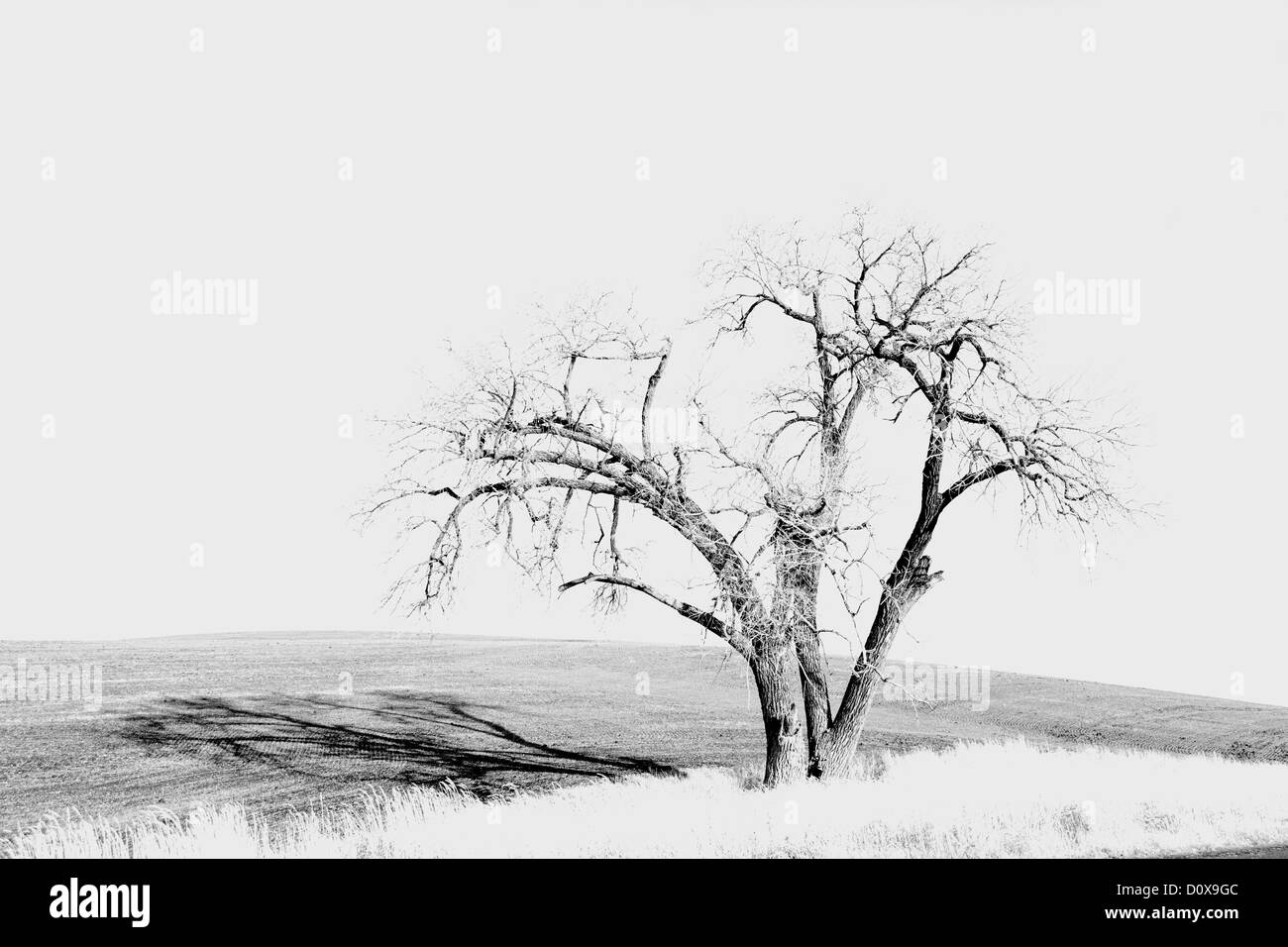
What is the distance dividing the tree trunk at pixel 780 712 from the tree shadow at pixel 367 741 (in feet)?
28.8

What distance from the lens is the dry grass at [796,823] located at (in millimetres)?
18109

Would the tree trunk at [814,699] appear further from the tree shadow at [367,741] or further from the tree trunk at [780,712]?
the tree shadow at [367,741]

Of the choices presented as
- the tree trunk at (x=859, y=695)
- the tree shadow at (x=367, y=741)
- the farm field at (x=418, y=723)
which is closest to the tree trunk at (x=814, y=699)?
the tree trunk at (x=859, y=695)

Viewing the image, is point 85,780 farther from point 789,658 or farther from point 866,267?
point 866,267

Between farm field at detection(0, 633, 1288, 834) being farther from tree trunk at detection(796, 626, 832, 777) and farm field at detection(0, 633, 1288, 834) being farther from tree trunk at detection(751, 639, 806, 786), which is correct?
tree trunk at detection(796, 626, 832, 777)

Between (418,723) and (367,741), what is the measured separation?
4459 millimetres

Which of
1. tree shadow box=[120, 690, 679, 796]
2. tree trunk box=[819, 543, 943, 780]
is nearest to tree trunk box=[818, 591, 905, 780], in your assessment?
tree trunk box=[819, 543, 943, 780]

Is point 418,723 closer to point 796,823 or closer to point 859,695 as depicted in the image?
point 859,695

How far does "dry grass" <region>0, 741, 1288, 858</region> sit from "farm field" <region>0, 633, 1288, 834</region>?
11.4ft

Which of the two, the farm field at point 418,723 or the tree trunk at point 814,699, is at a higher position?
the tree trunk at point 814,699

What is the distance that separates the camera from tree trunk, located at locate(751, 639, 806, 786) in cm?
2527

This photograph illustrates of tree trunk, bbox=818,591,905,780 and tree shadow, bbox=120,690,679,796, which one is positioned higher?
tree trunk, bbox=818,591,905,780
